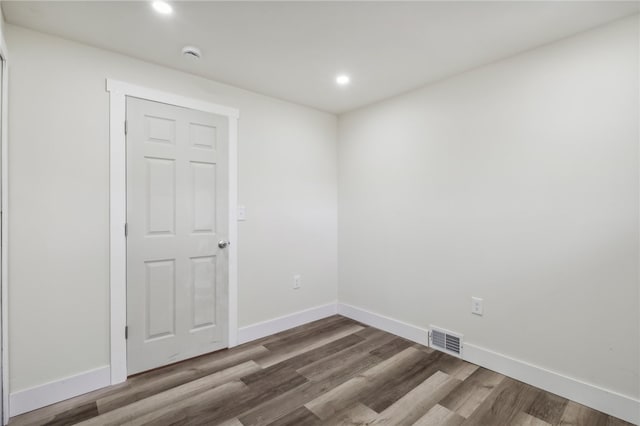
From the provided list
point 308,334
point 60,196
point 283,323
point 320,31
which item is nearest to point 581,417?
point 308,334

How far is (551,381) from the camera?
81.2 inches

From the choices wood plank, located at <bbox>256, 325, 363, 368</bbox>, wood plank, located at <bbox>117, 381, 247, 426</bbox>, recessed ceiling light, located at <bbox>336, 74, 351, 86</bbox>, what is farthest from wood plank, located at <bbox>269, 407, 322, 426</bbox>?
recessed ceiling light, located at <bbox>336, 74, 351, 86</bbox>

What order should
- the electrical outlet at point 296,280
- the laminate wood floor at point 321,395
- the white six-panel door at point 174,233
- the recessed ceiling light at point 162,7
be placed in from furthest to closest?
the electrical outlet at point 296,280 < the white six-panel door at point 174,233 < the laminate wood floor at point 321,395 < the recessed ceiling light at point 162,7

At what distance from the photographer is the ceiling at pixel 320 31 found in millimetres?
1730

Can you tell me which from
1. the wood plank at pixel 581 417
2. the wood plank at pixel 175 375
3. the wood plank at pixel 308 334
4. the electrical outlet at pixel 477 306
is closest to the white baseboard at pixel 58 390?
the wood plank at pixel 175 375

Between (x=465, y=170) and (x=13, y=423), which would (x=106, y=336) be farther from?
(x=465, y=170)

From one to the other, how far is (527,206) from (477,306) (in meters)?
0.87

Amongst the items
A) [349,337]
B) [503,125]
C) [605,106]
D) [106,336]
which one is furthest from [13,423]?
[605,106]

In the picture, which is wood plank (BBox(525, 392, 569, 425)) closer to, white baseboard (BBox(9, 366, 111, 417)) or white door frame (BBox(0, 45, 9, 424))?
white baseboard (BBox(9, 366, 111, 417))

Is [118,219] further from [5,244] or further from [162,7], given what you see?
[162,7]

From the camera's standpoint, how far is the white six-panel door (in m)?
2.29

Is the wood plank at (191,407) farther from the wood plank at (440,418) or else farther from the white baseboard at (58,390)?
the wood plank at (440,418)

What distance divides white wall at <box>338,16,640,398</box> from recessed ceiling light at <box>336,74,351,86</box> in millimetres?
606

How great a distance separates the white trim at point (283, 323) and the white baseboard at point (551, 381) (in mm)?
937
